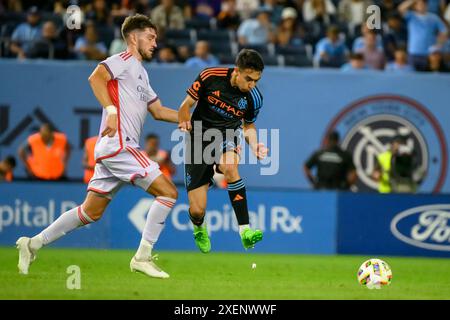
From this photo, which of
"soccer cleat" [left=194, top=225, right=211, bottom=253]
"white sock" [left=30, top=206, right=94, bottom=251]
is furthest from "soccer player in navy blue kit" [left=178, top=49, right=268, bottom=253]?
"white sock" [left=30, top=206, right=94, bottom=251]

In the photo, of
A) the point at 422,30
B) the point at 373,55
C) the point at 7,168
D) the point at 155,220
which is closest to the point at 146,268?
the point at 155,220

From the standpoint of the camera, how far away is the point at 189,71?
63.7ft

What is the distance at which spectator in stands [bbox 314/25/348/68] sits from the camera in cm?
2036

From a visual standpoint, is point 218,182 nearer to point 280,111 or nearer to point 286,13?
point 280,111

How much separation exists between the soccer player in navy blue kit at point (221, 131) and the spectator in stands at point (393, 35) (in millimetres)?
9598

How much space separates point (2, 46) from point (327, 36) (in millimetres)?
6287

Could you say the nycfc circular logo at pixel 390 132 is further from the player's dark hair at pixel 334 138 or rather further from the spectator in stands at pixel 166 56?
the spectator in stands at pixel 166 56

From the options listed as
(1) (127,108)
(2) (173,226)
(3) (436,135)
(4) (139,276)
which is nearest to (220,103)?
(1) (127,108)

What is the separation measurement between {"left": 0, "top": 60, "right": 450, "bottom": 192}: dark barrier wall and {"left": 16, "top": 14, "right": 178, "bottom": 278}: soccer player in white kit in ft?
28.5

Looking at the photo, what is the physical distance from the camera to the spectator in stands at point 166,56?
19844mm

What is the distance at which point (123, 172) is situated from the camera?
10695mm

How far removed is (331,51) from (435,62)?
6.56 feet

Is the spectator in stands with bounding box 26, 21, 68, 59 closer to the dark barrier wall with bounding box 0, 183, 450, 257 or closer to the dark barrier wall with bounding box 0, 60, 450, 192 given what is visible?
the dark barrier wall with bounding box 0, 60, 450, 192

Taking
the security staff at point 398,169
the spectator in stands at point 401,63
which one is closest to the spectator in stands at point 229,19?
the spectator in stands at point 401,63
